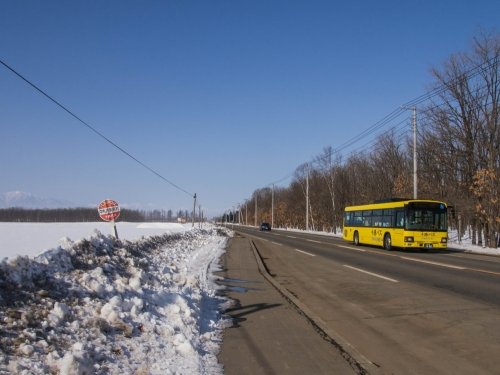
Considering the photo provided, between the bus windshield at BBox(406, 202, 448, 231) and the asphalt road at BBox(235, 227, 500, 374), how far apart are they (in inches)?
325

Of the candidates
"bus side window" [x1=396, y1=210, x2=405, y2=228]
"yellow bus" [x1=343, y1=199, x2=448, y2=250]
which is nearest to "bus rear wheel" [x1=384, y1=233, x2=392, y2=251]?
"yellow bus" [x1=343, y1=199, x2=448, y2=250]

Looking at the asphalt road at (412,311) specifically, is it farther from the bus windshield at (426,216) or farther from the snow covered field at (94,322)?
the bus windshield at (426,216)

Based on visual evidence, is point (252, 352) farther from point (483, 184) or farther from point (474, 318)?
point (483, 184)

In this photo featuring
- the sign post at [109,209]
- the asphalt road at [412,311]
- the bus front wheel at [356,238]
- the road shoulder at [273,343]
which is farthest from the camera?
the bus front wheel at [356,238]

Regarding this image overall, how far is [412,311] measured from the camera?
938cm

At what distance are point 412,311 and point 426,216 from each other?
1821cm

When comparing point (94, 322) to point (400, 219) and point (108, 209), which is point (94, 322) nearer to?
point (108, 209)

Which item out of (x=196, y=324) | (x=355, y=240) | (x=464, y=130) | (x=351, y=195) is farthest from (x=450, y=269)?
(x=351, y=195)

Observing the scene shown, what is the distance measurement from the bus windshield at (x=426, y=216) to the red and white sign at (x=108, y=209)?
1705cm

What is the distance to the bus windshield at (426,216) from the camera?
26.2m

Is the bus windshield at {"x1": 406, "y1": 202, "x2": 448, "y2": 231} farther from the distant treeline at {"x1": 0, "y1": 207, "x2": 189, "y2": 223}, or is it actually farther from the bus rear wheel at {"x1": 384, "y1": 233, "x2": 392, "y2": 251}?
the distant treeline at {"x1": 0, "y1": 207, "x2": 189, "y2": 223}

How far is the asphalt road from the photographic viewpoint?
6.23 m

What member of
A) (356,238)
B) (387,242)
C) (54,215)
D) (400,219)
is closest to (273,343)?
(400,219)

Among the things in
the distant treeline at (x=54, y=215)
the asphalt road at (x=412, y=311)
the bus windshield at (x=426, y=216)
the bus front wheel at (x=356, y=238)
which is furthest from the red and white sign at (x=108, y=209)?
the distant treeline at (x=54, y=215)
